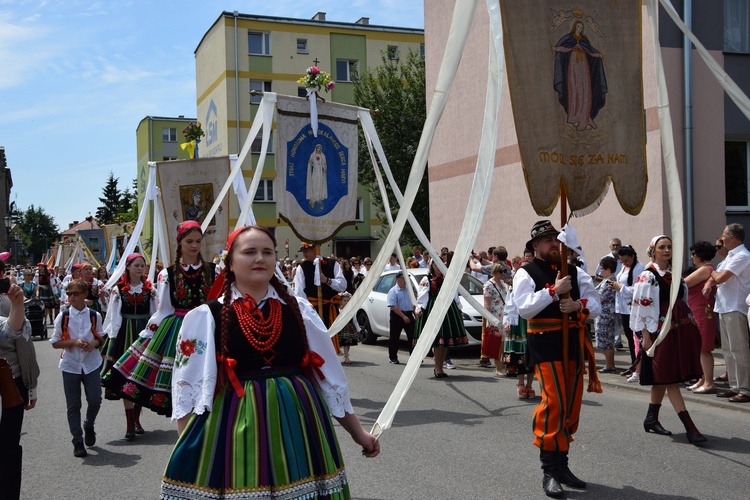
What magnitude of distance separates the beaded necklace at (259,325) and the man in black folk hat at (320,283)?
6.96 metres

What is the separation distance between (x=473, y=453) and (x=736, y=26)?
1279 cm

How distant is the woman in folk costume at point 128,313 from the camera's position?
25.7 ft

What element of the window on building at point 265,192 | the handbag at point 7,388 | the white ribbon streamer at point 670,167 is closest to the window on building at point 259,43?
the window on building at point 265,192

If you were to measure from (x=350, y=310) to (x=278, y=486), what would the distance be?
2397mm

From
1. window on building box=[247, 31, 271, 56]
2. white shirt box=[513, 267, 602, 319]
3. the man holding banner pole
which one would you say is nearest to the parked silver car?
the man holding banner pole

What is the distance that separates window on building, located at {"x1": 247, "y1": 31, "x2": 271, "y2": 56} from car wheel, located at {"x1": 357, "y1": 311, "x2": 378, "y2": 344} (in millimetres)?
25006

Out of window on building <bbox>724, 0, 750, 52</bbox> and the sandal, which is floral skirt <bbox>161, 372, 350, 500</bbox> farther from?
window on building <bbox>724, 0, 750, 52</bbox>

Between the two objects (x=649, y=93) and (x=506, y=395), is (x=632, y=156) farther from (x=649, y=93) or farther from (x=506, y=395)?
(x=649, y=93)

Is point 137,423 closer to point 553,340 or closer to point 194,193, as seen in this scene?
point 194,193

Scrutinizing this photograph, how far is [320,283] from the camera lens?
10.4 m

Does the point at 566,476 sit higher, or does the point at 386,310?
the point at 386,310

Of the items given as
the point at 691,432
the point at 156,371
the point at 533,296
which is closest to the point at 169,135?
the point at 156,371

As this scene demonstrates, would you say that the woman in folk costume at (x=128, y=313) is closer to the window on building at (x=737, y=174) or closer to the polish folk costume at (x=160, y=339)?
the polish folk costume at (x=160, y=339)

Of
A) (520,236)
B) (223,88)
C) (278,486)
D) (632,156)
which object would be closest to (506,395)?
(632,156)
